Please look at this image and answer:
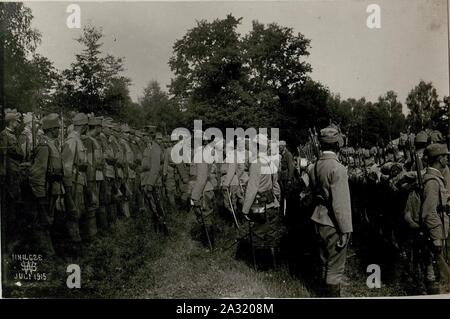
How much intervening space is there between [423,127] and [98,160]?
4.47 metres

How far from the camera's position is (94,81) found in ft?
21.0

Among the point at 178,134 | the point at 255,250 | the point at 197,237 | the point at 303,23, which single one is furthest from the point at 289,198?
the point at 303,23

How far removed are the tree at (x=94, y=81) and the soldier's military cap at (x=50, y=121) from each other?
241mm

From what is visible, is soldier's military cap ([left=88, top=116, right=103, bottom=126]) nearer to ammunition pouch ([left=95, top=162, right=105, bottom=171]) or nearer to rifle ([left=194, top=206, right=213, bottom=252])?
ammunition pouch ([left=95, top=162, right=105, bottom=171])

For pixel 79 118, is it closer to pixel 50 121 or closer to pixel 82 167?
pixel 50 121

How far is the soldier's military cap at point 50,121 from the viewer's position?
6.30m

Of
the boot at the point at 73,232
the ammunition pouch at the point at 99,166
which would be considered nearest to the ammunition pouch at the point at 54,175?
the ammunition pouch at the point at 99,166

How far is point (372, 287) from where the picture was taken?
20.0ft

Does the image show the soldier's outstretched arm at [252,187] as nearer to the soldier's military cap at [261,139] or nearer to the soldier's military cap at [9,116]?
the soldier's military cap at [261,139]

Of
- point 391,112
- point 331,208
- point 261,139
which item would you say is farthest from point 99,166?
point 391,112

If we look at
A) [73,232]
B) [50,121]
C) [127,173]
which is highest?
[50,121]

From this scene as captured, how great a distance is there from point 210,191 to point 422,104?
307cm

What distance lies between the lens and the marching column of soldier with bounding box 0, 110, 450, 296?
237 inches

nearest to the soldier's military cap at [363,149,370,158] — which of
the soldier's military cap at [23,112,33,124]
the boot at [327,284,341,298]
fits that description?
the boot at [327,284,341,298]
